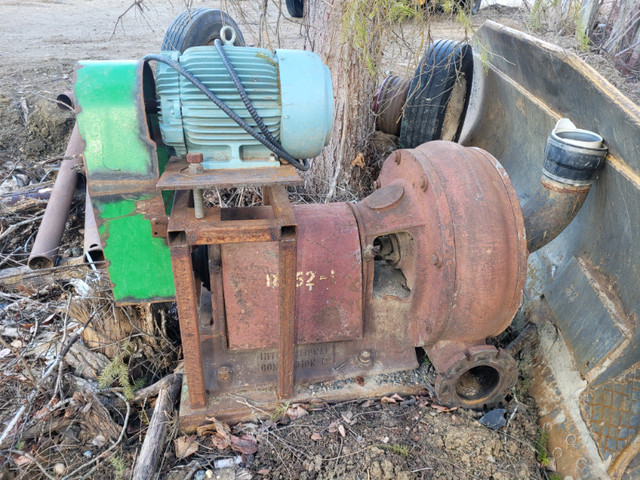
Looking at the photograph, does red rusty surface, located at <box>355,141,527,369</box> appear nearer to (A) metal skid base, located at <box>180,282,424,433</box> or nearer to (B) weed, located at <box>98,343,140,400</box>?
(A) metal skid base, located at <box>180,282,424,433</box>

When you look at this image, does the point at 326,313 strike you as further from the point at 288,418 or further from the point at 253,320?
the point at 288,418

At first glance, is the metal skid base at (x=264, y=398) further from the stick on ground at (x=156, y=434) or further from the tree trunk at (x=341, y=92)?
the tree trunk at (x=341, y=92)

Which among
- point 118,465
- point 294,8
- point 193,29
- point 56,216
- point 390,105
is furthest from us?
point 294,8

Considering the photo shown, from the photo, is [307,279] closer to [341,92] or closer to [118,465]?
[118,465]

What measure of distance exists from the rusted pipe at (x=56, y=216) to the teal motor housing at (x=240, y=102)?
1.28 m

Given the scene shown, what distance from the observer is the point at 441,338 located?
2.00m

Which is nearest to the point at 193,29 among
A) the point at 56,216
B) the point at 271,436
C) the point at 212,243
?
the point at 56,216

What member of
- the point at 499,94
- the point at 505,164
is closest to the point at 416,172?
the point at 505,164

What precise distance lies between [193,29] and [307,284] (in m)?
1.85

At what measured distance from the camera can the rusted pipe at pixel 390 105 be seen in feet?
11.7

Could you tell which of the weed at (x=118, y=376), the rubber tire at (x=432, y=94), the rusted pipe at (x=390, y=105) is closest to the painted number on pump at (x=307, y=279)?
the weed at (x=118, y=376)

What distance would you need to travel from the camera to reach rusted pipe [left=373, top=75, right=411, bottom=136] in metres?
3.56

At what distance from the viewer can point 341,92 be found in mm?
3191

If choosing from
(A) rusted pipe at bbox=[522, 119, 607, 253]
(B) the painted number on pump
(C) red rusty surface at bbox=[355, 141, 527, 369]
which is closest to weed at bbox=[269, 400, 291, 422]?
(B) the painted number on pump
